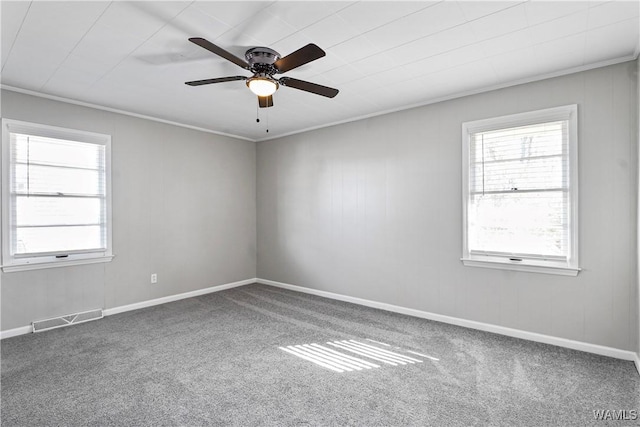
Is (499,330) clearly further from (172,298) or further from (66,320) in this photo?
(66,320)

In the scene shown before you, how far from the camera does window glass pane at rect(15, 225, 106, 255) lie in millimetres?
3648

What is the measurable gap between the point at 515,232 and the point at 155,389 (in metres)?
3.53

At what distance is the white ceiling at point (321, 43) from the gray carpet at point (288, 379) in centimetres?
257

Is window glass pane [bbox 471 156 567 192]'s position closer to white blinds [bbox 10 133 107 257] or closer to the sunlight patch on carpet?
the sunlight patch on carpet

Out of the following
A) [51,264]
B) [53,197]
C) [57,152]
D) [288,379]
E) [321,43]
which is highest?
[321,43]

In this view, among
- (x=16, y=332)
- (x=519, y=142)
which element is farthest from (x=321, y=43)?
(x=16, y=332)

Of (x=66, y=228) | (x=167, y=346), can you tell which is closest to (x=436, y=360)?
(x=167, y=346)

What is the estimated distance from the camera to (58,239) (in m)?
3.88

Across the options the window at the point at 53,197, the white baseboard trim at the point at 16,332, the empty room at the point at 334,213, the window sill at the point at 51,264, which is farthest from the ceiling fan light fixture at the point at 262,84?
the white baseboard trim at the point at 16,332

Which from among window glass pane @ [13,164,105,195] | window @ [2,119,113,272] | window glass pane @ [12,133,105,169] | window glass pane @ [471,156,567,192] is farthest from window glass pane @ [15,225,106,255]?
window glass pane @ [471,156,567,192]

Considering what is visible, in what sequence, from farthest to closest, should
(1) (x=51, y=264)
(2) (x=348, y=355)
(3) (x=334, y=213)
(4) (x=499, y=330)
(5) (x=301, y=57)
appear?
(3) (x=334, y=213), (1) (x=51, y=264), (4) (x=499, y=330), (2) (x=348, y=355), (5) (x=301, y=57)

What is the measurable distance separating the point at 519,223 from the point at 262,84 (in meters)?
2.83

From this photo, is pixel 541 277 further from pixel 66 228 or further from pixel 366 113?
pixel 66 228

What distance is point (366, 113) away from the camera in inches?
175
